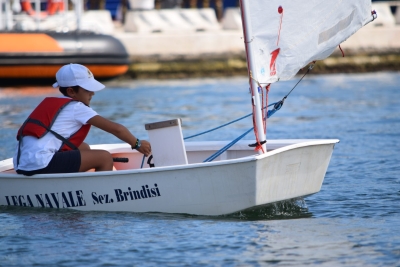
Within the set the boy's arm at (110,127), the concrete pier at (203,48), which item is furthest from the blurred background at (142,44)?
the boy's arm at (110,127)

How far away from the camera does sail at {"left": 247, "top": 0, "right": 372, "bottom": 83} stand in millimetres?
6027

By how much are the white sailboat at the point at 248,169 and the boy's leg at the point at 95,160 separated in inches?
6.1

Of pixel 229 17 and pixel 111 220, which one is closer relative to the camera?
pixel 111 220

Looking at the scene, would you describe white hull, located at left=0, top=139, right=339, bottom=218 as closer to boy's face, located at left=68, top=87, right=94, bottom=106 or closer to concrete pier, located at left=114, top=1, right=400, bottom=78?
boy's face, located at left=68, top=87, right=94, bottom=106

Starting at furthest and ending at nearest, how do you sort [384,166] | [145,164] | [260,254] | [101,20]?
[101,20] < [384,166] < [145,164] < [260,254]

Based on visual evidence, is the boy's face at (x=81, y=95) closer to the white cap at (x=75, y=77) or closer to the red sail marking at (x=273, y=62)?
the white cap at (x=75, y=77)

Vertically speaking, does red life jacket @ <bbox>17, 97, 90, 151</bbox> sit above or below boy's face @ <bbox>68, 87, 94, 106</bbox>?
below

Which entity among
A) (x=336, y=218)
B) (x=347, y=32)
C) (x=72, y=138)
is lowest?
(x=336, y=218)

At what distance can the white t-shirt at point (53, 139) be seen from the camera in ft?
19.8

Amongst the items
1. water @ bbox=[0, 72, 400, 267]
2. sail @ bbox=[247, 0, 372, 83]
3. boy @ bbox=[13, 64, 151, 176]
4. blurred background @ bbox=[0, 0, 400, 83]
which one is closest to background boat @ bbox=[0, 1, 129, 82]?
blurred background @ bbox=[0, 0, 400, 83]

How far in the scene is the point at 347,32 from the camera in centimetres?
638

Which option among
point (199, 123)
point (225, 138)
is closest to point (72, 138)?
point (225, 138)

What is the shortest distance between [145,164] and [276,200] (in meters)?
1.52

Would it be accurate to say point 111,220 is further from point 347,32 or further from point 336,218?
point 347,32
